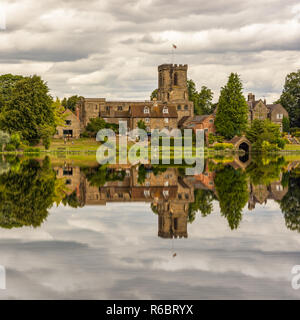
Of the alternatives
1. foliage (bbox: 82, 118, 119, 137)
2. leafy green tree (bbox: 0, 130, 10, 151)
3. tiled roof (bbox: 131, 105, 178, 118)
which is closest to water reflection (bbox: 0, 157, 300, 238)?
leafy green tree (bbox: 0, 130, 10, 151)

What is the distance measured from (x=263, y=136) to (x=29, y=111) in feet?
97.5

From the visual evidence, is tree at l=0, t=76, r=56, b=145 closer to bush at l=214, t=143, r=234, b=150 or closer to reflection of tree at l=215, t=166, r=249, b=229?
bush at l=214, t=143, r=234, b=150

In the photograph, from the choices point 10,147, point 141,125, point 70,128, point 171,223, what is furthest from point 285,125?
point 171,223

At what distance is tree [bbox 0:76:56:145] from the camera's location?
5866 cm

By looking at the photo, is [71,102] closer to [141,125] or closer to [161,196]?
[141,125]

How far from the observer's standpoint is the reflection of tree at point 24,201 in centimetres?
1212

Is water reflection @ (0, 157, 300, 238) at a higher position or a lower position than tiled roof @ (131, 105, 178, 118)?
lower

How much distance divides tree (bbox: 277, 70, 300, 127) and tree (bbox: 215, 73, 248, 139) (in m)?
32.0

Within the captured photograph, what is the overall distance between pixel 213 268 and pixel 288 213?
6050 mm

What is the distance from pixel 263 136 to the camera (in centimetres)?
6531

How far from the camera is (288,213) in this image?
1348cm

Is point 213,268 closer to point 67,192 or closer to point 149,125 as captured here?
point 67,192

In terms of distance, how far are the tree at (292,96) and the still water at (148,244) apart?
83.2 m
